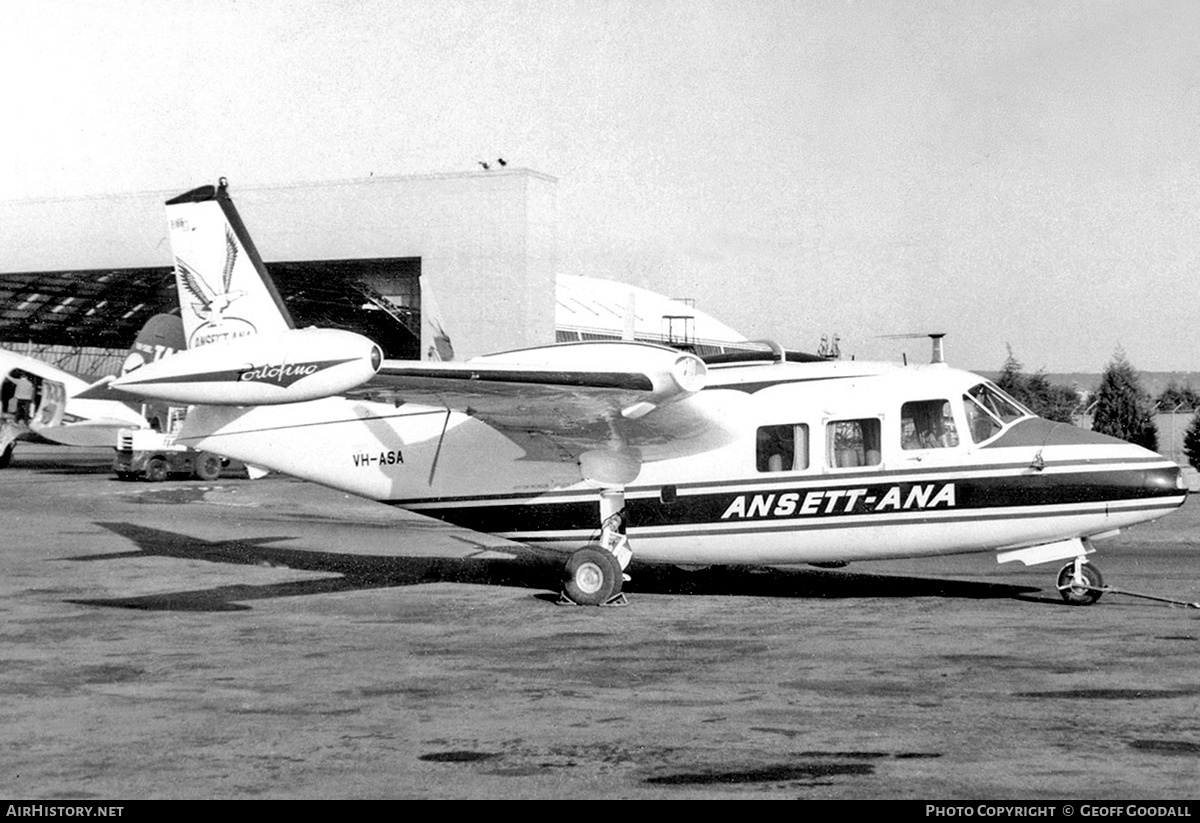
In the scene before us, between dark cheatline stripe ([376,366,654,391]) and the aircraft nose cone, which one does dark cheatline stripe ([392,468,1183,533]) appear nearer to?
the aircraft nose cone

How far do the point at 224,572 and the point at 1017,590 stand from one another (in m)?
10.6

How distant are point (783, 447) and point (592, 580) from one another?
2.67 m

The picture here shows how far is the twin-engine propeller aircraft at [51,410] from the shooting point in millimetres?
41719

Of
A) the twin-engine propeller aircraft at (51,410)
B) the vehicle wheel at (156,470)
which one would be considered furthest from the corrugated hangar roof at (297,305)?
the vehicle wheel at (156,470)

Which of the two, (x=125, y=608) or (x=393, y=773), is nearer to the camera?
(x=393, y=773)

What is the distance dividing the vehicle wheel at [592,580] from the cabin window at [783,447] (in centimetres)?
210

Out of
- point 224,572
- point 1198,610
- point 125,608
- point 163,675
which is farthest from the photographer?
point 224,572

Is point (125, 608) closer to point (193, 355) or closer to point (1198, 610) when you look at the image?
point (193, 355)

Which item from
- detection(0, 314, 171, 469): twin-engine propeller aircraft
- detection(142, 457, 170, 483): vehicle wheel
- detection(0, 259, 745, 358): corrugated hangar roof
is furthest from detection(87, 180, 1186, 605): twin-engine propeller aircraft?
detection(0, 314, 171, 469): twin-engine propeller aircraft

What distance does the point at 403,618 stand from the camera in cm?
1369

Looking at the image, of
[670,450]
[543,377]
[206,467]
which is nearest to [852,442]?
[670,450]

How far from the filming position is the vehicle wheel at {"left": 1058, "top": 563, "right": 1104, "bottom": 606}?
45.6 feet

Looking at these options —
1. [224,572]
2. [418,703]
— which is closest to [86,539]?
[224,572]
